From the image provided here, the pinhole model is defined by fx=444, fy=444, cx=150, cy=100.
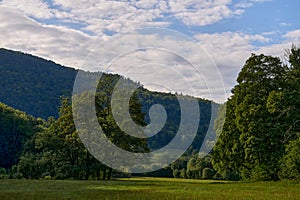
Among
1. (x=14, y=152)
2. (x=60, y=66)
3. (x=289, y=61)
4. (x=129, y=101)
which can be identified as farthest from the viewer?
(x=60, y=66)

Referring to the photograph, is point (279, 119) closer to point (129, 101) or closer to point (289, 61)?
point (289, 61)

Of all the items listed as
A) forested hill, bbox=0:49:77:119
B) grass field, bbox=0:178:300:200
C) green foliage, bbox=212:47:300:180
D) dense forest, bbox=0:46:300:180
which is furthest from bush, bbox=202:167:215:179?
grass field, bbox=0:178:300:200

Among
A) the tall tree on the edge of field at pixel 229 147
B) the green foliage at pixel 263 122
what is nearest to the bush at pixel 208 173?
the tall tree on the edge of field at pixel 229 147

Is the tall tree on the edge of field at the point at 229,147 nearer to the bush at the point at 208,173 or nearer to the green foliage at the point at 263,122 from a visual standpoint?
the green foliage at the point at 263,122

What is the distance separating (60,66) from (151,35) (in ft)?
284

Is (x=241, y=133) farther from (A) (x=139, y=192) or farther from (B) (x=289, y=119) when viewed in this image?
(A) (x=139, y=192)

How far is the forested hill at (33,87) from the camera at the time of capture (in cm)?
10606

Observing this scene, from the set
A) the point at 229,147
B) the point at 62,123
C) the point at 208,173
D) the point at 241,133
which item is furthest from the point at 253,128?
the point at 208,173

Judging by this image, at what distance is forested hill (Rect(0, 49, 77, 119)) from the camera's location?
106m

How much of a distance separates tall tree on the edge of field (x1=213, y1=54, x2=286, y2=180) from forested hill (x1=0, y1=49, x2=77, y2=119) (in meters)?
63.2

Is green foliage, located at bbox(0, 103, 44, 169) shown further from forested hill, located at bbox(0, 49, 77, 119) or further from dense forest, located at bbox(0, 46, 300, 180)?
forested hill, located at bbox(0, 49, 77, 119)

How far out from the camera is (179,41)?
43125 millimetres

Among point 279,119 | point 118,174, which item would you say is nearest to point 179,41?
point 279,119

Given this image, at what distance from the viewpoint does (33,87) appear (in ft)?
354
